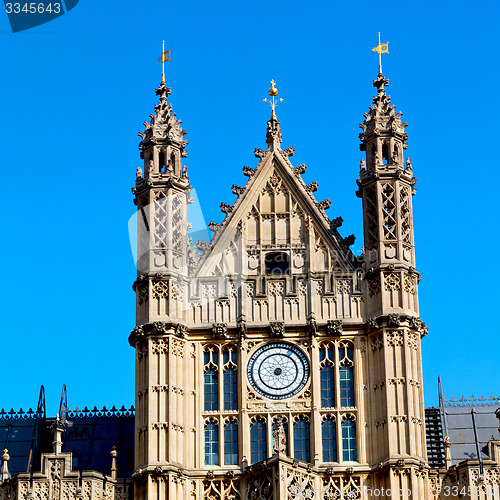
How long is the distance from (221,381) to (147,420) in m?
2.77

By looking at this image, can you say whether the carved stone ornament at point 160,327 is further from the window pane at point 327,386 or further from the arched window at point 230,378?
the window pane at point 327,386

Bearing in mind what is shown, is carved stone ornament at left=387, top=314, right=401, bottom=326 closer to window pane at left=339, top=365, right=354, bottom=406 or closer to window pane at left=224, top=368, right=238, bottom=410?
window pane at left=339, top=365, right=354, bottom=406

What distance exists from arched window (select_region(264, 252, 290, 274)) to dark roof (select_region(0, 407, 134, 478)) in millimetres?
7543

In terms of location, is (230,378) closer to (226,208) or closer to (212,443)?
(212,443)

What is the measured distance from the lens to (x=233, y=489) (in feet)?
164

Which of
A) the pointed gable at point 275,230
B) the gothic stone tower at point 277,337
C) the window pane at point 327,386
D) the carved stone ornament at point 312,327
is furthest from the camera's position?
the pointed gable at point 275,230

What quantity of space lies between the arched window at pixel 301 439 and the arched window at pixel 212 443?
2.40 m

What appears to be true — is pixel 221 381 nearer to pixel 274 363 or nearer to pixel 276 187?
pixel 274 363

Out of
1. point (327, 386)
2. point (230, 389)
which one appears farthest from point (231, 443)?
point (327, 386)

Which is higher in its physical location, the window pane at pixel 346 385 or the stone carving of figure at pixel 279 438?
the window pane at pixel 346 385

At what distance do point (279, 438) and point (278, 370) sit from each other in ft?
9.67

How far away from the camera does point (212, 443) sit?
5078 cm

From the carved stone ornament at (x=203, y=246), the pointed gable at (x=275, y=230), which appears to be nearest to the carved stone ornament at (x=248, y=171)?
the pointed gable at (x=275, y=230)

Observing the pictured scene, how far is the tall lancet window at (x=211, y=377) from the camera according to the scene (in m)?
51.3
